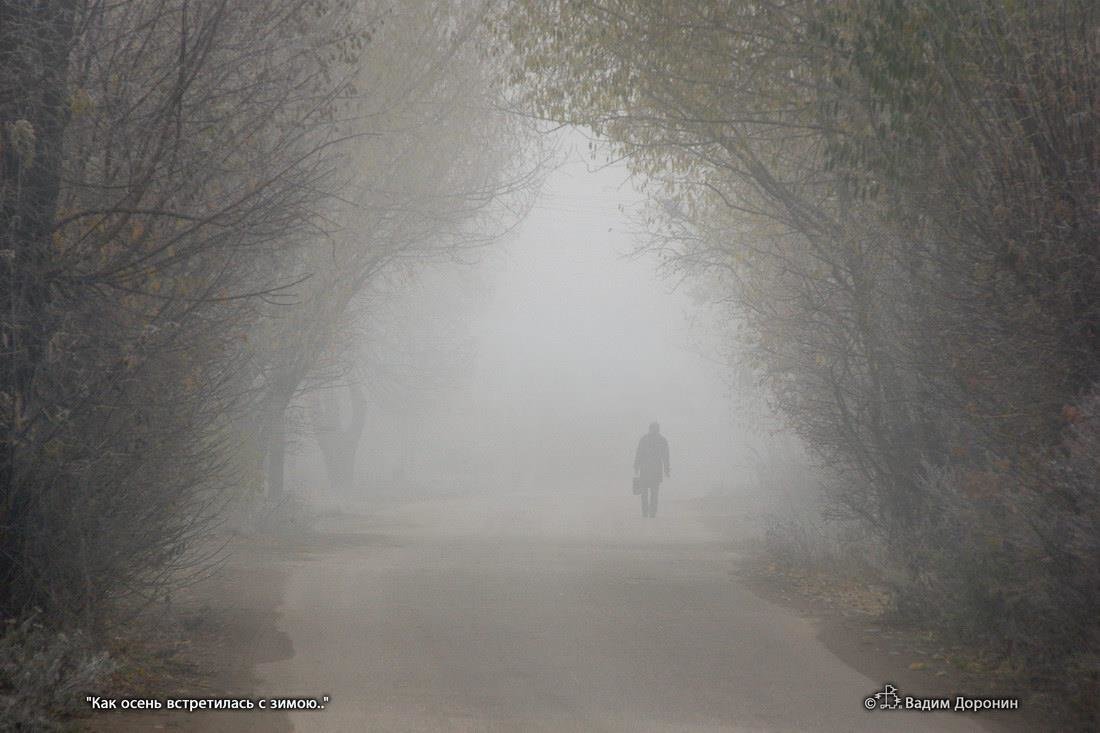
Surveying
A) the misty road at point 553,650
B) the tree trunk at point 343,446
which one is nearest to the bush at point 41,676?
the misty road at point 553,650

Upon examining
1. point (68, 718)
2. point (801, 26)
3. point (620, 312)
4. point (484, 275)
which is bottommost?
point (68, 718)

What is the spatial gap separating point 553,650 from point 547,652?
0.09 meters

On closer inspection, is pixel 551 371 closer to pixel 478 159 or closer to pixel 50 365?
pixel 478 159

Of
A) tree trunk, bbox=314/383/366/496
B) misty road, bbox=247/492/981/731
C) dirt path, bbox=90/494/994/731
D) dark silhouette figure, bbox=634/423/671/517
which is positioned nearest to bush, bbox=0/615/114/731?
dirt path, bbox=90/494/994/731

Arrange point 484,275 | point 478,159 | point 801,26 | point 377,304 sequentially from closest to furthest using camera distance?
point 801,26 < point 478,159 < point 377,304 < point 484,275

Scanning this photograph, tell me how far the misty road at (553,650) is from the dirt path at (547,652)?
0.07 feet

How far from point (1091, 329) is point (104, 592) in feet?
21.9

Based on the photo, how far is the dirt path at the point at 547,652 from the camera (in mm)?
7227

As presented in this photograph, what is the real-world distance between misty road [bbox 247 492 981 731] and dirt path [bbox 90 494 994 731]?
20 millimetres

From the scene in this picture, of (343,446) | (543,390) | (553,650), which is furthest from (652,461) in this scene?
(543,390)

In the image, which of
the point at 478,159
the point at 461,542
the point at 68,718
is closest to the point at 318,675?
the point at 68,718

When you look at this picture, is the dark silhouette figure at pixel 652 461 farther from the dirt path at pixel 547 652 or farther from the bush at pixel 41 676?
the bush at pixel 41 676

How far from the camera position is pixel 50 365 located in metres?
7.11

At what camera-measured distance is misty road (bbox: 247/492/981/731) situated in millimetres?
7270
